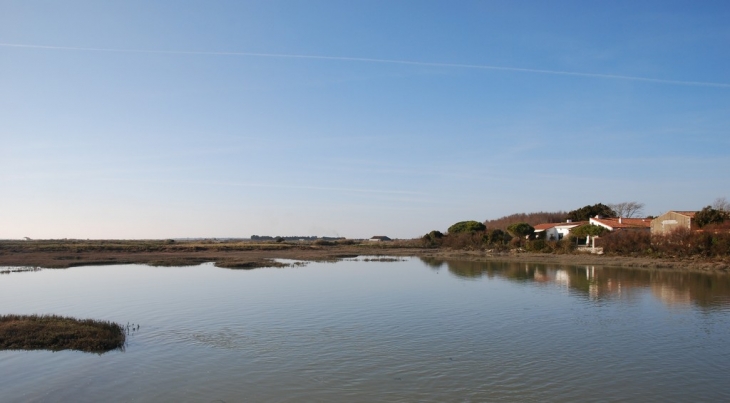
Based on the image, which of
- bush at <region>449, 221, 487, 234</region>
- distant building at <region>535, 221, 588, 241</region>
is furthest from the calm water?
bush at <region>449, 221, 487, 234</region>

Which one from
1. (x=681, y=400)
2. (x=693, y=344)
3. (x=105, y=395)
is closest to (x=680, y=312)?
(x=693, y=344)

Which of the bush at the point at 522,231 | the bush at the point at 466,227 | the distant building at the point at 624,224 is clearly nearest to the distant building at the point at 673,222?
the distant building at the point at 624,224

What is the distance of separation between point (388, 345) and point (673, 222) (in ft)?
156

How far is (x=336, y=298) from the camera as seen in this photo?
965 inches

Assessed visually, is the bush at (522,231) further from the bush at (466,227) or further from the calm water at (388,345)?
the calm water at (388,345)

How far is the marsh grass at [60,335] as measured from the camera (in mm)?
14250

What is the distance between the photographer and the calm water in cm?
1087

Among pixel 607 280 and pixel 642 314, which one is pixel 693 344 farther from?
pixel 607 280

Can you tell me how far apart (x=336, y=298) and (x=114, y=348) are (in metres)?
11.5

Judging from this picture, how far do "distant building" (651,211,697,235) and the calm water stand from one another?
22204mm

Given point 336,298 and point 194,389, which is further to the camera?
point 336,298

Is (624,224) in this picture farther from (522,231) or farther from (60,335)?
(60,335)

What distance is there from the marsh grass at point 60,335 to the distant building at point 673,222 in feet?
152

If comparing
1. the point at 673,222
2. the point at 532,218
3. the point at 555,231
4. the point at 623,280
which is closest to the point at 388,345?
the point at 623,280
